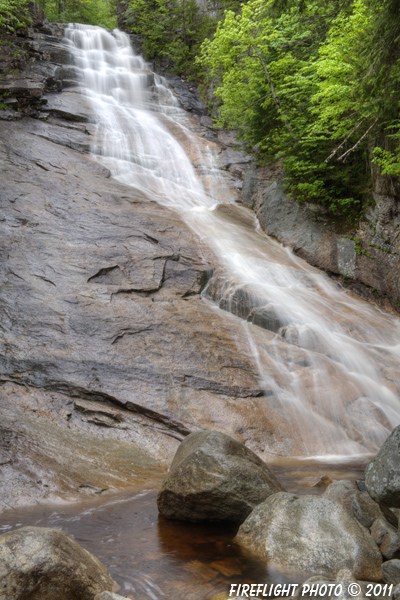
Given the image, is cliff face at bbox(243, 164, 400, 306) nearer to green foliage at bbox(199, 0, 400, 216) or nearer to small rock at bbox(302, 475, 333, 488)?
green foliage at bbox(199, 0, 400, 216)

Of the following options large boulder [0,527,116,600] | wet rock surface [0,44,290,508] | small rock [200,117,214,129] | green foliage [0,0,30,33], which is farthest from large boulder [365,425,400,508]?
small rock [200,117,214,129]

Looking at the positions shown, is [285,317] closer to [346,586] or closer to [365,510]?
[365,510]

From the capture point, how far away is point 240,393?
7.09m


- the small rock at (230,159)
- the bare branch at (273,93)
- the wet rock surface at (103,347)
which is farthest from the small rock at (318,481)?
the small rock at (230,159)

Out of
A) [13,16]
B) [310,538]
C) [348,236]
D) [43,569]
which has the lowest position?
[310,538]

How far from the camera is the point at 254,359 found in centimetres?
780

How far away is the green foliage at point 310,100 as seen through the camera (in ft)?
32.2

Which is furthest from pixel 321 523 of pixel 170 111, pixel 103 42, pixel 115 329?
pixel 103 42

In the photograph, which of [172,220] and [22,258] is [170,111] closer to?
[172,220]

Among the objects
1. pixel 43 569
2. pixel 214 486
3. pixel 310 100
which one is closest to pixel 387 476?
pixel 214 486

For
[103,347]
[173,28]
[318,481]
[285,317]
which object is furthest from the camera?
[173,28]

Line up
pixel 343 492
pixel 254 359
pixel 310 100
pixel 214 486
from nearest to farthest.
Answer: pixel 214 486 → pixel 343 492 → pixel 254 359 → pixel 310 100

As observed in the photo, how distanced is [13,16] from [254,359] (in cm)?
1879

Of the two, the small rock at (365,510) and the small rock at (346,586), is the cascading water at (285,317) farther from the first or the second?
the small rock at (346,586)
